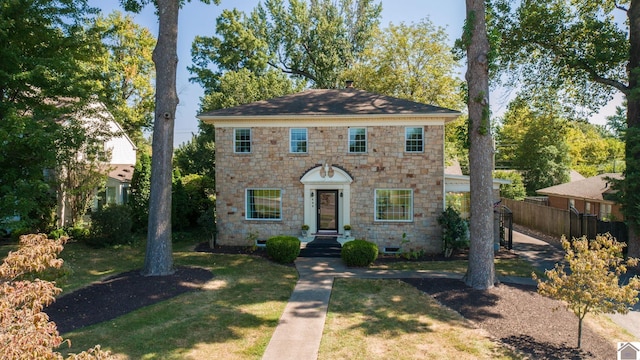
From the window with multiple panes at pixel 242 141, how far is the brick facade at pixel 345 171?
221mm

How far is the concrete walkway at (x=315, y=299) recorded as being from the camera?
719 centimetres

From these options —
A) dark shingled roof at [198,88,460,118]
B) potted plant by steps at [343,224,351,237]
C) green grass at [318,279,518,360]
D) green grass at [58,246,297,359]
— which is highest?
dark shingled roof at [198,88,460,118]

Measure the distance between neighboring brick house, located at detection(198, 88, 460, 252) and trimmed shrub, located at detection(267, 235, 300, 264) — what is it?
230 cm

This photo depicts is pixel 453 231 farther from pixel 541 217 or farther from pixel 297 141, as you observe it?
pixel 541 217

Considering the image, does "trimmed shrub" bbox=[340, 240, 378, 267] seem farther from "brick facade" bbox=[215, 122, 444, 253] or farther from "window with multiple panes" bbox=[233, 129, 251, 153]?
"window with multiple panes" bbox=[233, 129, 251, 153]

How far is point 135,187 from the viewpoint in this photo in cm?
1977

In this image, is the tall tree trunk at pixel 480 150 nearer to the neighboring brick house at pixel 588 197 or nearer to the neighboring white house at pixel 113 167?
the neighboring brick house at pixel 588 197

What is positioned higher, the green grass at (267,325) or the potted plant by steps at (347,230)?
the potted plant by steps at (347,230)

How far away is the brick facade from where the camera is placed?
15648 mm

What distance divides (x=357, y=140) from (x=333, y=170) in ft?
5.50

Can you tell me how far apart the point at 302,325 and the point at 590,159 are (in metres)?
44.3

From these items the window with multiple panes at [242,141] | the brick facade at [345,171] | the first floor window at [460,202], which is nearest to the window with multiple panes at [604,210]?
the first floor window at [460,202]

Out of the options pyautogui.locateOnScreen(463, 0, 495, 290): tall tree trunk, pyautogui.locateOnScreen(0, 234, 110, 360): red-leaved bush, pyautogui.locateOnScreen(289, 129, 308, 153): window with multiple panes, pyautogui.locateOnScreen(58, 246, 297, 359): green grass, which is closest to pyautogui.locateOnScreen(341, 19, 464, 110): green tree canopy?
pyautogui.locateOnScreen(289, 129, 308, 153): window with multiple panes

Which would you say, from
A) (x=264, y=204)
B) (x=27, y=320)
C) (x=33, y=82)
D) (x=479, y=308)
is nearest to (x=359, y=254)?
(x=479, y=308)
